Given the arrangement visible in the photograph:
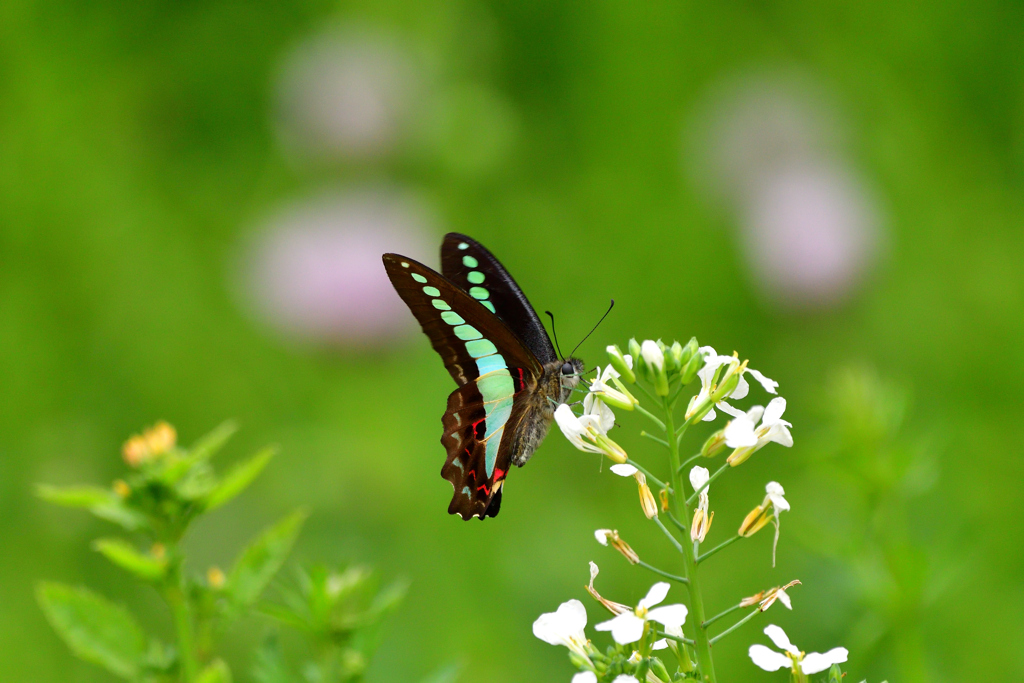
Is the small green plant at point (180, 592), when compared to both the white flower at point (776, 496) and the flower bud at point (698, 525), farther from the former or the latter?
the white flower at point (776, 496)

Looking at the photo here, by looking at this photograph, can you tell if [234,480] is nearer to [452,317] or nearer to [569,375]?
[452,317]

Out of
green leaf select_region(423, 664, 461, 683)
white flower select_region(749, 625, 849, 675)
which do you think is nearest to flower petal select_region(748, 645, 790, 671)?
white flower select_region(749, 625, 849, 675)

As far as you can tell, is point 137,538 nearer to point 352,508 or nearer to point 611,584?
point 352,508

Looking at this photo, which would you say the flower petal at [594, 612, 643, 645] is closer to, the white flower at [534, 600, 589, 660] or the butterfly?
the white flower at [534, 600, 589, 660]

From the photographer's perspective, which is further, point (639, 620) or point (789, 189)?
point (789, 189)

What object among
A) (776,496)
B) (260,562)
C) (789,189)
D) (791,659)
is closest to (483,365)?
(260,562)

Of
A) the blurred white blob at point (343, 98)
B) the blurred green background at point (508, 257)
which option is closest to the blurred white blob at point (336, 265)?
the blurred green background at point (508, 257)

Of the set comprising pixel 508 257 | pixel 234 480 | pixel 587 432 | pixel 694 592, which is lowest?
pixel 694 592

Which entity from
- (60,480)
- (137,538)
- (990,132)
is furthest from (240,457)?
(990,132)

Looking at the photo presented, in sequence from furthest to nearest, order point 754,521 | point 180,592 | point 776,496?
point 180,592
point 754,521
point 776,496
